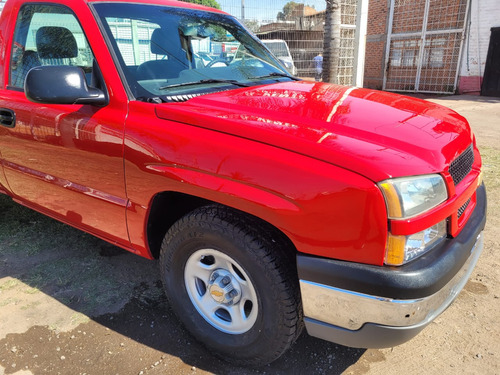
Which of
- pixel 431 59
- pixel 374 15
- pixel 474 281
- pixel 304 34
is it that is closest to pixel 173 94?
pixel 474 281

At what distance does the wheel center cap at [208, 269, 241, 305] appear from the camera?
2043 millimetres

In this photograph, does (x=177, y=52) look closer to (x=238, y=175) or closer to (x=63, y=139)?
(x=63, y=139)

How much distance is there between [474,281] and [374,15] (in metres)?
17.7

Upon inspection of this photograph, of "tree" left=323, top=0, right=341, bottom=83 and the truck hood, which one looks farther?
"tree" left=323, top=0, right=341, bottom=83

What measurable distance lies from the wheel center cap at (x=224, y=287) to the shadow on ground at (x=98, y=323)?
0.40 m

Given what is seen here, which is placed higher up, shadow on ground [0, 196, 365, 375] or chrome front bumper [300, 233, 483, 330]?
chrome front bumper [300, 233, 483, 330]

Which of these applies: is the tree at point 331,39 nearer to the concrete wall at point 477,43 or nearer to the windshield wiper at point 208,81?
the windshield wiper at point 208,81

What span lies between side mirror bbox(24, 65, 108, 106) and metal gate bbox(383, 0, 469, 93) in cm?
1648

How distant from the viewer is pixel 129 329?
2.47 meters

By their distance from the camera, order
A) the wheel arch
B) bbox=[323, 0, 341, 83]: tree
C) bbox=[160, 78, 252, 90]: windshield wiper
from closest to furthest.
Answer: the wheel arch → bbox=[160, 78, 252, 90]: windshield wiper → bbox=[323, 0, 341, 83]: tree

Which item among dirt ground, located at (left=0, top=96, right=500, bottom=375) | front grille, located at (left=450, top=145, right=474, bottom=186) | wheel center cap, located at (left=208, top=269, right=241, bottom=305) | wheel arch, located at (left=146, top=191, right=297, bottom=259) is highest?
front grille, located at (left=450, top=145, right=474, bottom=186)

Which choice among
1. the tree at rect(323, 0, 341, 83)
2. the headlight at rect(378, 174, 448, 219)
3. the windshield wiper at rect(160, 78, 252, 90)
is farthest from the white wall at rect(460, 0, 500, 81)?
the headlight at rect(378, 174, 448, 219)

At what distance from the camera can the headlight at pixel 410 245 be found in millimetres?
1596

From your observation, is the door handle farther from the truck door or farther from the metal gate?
the metal gate
